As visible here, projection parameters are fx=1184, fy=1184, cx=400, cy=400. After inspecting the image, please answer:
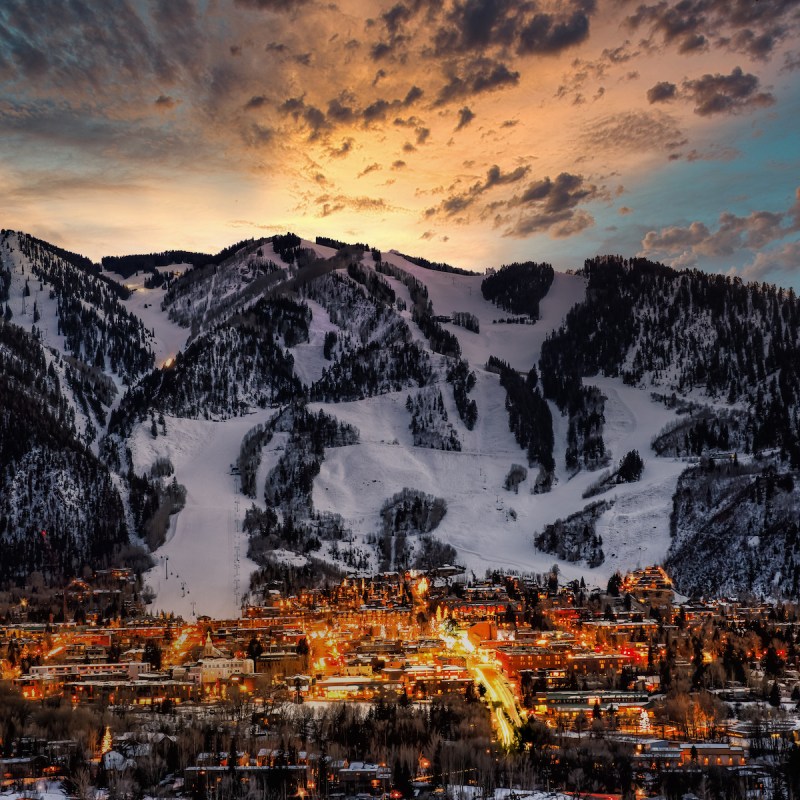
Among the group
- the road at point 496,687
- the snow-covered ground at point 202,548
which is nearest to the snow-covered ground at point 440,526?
the snow-covered ground at point 202,548

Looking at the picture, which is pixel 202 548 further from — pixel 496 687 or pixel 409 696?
pixel 409 696

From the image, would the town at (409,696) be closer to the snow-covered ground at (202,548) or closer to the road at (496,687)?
the road at (496,687)

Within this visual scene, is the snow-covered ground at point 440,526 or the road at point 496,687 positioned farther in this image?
the snow-covered ground at point 440,526

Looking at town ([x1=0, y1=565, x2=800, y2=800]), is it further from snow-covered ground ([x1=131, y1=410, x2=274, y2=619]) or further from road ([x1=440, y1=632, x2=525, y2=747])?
snow-covered ground ([x1=131, y1=410, x2=274, y2=619])

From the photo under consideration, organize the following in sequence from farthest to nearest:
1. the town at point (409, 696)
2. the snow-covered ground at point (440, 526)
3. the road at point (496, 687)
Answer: the snow-covered ground at point (440, 526) < the road at point (496, 687) < the town at point (409, 696)

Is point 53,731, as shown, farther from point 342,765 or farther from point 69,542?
point 69,542

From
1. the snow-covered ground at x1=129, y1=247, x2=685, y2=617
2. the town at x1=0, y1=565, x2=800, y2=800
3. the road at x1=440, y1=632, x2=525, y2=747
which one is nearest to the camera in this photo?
the town at x1=0, y1=565, x2=800, y2=800

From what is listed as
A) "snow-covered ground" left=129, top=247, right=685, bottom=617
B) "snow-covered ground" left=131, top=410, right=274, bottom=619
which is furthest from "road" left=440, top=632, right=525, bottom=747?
"snow-covered ground" left=129, top=247, right=685, bottom=617

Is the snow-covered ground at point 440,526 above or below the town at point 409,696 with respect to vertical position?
above

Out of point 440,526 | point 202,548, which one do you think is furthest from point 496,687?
point 440,526
